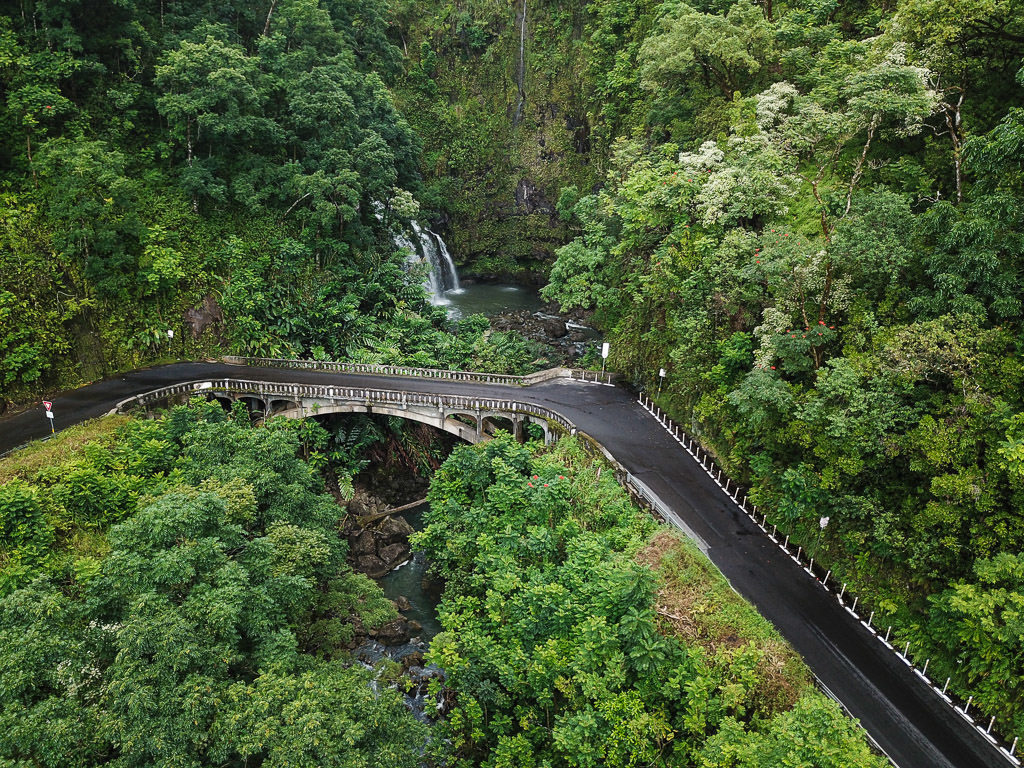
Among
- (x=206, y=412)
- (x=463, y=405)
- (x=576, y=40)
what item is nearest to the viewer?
(x=206, y=412)

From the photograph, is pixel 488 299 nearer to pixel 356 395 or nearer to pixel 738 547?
pixel 356 395

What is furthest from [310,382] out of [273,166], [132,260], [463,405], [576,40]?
[576,40]

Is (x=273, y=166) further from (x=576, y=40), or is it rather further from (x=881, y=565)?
(x=881, y=565)

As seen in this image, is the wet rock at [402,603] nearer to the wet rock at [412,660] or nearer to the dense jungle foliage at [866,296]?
the wet rock at [412,660]

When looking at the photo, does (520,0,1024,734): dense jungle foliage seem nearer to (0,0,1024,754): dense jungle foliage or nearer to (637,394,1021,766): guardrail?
(0,0,1024,754): dense jungle foliage

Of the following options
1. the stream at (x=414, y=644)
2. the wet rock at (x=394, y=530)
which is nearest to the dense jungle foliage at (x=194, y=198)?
the wet rock at (x=394, y=530)

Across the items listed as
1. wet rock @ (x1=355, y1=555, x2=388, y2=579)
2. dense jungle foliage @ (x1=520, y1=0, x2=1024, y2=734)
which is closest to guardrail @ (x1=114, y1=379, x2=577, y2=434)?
dense jungle foliage @ (x1=520, y1=0, x2=1024, y2=734)
